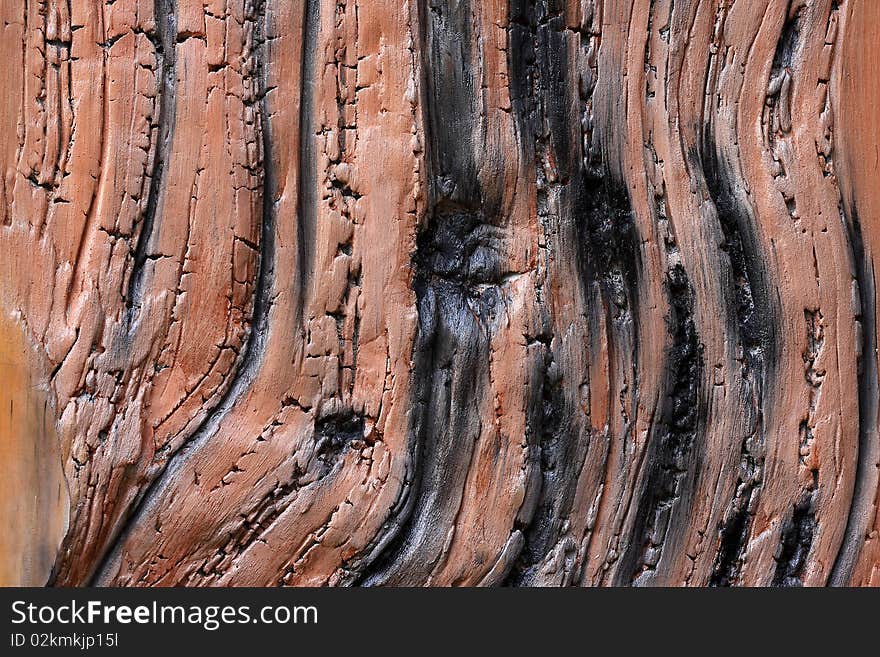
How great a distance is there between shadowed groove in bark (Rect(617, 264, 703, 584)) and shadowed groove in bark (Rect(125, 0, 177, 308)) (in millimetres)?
671

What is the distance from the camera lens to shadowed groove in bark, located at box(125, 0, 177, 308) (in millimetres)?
838

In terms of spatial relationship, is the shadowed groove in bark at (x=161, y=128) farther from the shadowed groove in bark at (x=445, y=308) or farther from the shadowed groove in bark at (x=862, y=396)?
the shadowed groove in bark at (x=862, y=396)

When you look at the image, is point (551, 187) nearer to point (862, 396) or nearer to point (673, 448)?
A: point (673, 448)

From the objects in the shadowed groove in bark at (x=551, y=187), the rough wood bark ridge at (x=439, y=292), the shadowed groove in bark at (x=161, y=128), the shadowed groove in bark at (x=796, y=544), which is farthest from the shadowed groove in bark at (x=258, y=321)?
the shadowed groove in bark at (x=796, y=544)

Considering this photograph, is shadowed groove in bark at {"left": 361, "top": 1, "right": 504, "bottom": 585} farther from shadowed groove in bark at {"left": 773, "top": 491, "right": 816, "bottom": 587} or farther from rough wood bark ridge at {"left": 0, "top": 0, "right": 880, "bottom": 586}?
shadowed groove in bark at {"left": 773, "top": 491, "right": 816, "bottom": 587}

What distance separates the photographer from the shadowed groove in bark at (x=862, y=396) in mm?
897

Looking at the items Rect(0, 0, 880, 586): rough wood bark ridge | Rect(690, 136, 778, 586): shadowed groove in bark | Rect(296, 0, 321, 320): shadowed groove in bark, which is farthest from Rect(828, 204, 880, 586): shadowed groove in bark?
Rect(296, 0, 321, 320): shadowed groove in bark

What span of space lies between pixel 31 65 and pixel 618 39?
29.5 inches

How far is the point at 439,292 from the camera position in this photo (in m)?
0.87

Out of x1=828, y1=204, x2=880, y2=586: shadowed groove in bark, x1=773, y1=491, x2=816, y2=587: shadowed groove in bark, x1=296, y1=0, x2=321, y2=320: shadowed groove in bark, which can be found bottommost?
x1=773, y1=491, x2=816, y2=587: shadowed groove in bark

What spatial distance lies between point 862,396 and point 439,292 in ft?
1.92

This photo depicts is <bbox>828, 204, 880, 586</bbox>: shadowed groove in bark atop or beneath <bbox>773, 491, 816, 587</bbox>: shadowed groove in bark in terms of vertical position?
atop

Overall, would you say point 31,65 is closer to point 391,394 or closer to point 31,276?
point 31,276

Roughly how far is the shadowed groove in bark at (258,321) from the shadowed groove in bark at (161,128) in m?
0.11
